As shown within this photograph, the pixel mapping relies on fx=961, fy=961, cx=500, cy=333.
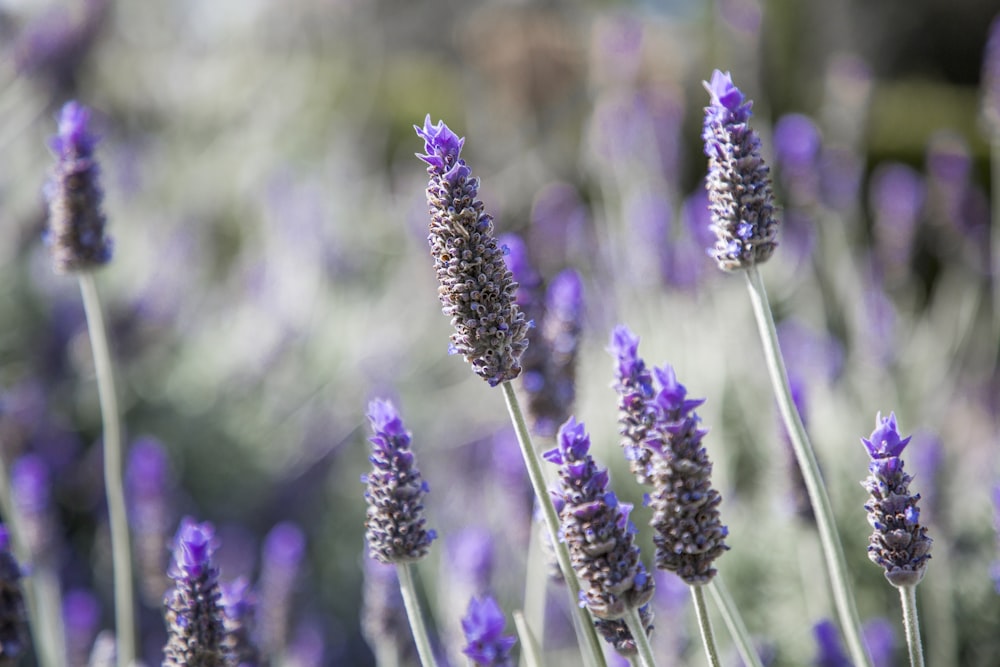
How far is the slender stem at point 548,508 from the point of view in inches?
53.8

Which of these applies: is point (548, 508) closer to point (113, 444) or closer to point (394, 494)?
point (394, 494)

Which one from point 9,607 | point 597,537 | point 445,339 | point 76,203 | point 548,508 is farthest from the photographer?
point 445,339

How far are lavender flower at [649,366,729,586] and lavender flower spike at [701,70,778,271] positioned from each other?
0.90ft

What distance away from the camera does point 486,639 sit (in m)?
1.40

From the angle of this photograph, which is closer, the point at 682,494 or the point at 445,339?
the point at 682,494

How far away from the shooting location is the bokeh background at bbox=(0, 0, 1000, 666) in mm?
2996

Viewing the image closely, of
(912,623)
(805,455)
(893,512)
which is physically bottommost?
(912,623)

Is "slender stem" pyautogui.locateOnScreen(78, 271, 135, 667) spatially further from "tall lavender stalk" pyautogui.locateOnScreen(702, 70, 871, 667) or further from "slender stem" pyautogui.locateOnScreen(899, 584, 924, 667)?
"slender stem" pyautogui.locateOnScreen(899, 584, 924, 667)

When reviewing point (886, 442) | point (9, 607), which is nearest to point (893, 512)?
point (886, 442)

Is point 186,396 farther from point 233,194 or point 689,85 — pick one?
point 689,85

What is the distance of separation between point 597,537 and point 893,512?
413 mm

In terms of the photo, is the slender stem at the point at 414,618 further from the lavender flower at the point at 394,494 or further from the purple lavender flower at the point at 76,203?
the purple lavender flower at the point at 76,203

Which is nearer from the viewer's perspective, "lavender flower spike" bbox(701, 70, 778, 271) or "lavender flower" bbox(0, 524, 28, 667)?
"lavender flower spike" bbox(701, 70, 778, 271)

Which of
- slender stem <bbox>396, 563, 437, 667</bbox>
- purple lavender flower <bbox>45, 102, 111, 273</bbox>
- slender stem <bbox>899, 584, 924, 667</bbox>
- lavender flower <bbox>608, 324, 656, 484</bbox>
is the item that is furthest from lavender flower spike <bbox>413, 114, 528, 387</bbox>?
purple lavender flower <bbox>45, 102, 111, 273</bbox>
